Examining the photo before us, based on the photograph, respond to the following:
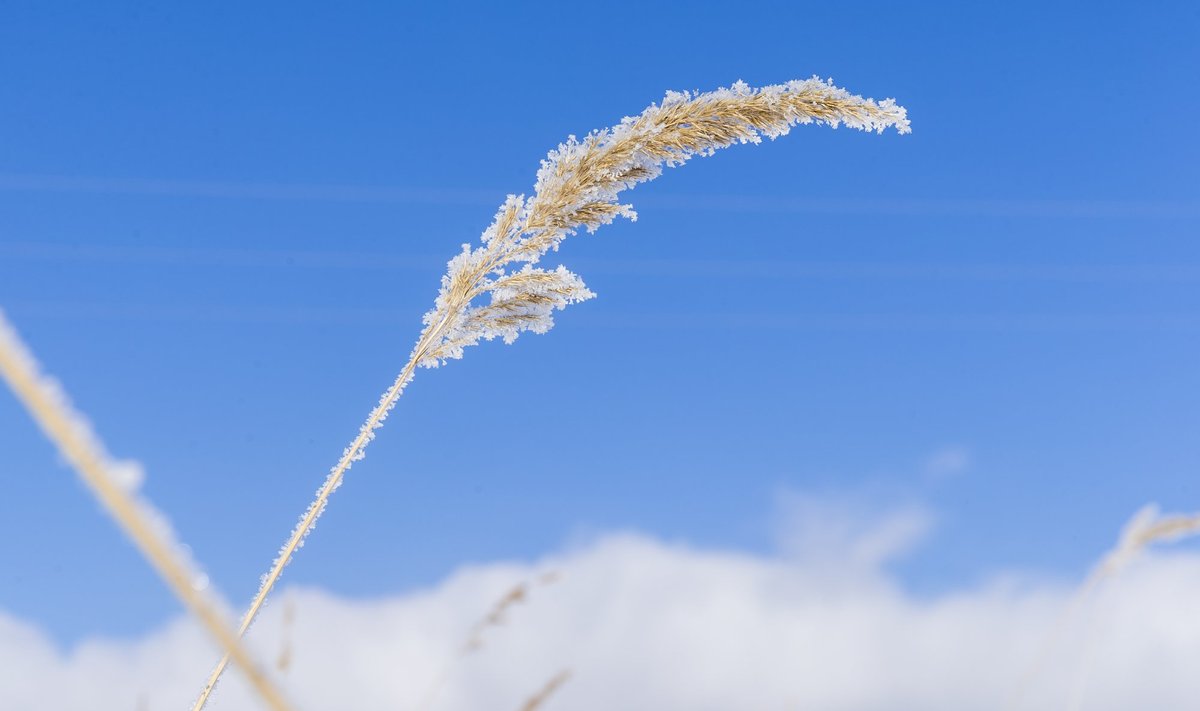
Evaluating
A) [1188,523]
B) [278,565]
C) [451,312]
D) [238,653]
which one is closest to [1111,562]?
[1188,523]

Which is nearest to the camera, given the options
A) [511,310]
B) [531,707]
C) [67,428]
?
[67,428]

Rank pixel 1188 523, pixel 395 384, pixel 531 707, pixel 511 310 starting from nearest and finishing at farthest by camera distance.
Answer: pixel 531 707
pixel 1188 523
pixel 395 384
pixel 511 310

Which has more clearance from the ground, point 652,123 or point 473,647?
point 652,123

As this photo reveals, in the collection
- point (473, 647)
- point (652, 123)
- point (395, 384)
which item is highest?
point (652, 123)

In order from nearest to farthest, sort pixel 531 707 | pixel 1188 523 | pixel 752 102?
pixel 531 707
pixel 1188 523
pixel 752 102

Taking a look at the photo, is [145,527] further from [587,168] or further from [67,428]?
Answer: [587,168]

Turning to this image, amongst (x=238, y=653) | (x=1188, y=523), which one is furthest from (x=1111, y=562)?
(x=238, y=653)

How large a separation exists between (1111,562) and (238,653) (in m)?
1.34

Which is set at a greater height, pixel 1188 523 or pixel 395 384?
pixel 395 384

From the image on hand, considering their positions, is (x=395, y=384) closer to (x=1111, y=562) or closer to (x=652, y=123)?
Result: (x=652, y=123)

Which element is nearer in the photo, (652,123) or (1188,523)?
(1188,523)

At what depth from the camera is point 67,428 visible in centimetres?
38

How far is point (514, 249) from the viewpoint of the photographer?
2980 millimetres

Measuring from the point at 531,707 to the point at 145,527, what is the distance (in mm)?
738
